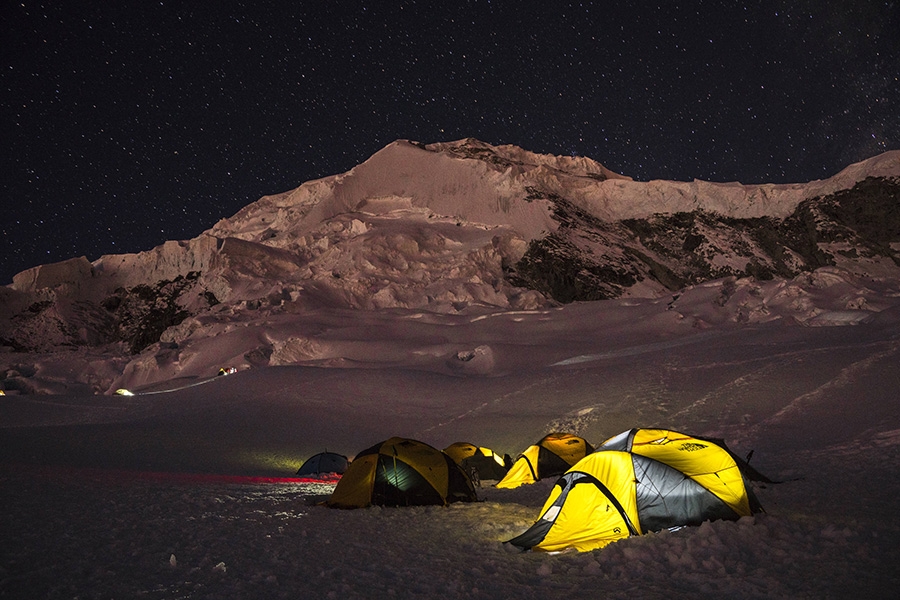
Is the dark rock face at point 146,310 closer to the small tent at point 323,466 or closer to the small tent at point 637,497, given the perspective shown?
the small tent at point 323,466

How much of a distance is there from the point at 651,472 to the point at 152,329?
76.0 metres

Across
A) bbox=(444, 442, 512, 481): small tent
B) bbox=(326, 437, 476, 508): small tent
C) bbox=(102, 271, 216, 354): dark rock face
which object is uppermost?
bbox=(102, 271, 216, 354): dark rock face

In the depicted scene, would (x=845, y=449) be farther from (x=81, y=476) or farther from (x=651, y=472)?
(x=81, y=476)

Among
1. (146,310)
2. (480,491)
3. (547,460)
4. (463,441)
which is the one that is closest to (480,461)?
(547,460)

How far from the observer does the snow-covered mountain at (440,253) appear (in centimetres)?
5472

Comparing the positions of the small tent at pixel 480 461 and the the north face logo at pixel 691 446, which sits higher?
the the north face logo at pixel 691 446

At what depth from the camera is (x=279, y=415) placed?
22406mm

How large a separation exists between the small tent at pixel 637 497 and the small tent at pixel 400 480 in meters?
3.48

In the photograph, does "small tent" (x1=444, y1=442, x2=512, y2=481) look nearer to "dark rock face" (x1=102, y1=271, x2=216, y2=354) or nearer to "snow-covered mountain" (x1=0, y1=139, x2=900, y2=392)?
"snow-covered mountain" (x1=0, y1=139, x2=900, y2=392)

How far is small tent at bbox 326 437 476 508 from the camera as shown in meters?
10.5

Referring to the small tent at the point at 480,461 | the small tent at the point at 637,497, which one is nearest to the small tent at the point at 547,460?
the small tent at the point at 480,461

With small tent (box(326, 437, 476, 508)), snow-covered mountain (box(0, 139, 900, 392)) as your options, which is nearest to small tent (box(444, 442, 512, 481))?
small tent (box(326, 437, 476, 508))

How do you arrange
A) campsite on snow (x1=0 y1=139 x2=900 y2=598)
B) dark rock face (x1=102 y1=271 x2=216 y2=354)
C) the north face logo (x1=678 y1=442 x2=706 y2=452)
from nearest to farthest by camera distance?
1. campsite on snow (x1=0 y1=139 x2=900 y2=598)
2. the north face logo (x1=678 y1=442 x2=706 y2=452)
3. dark rock face (x1=102 y1=271 x2=216 y2=354)

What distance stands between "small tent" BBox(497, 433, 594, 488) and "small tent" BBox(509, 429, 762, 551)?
690cm
